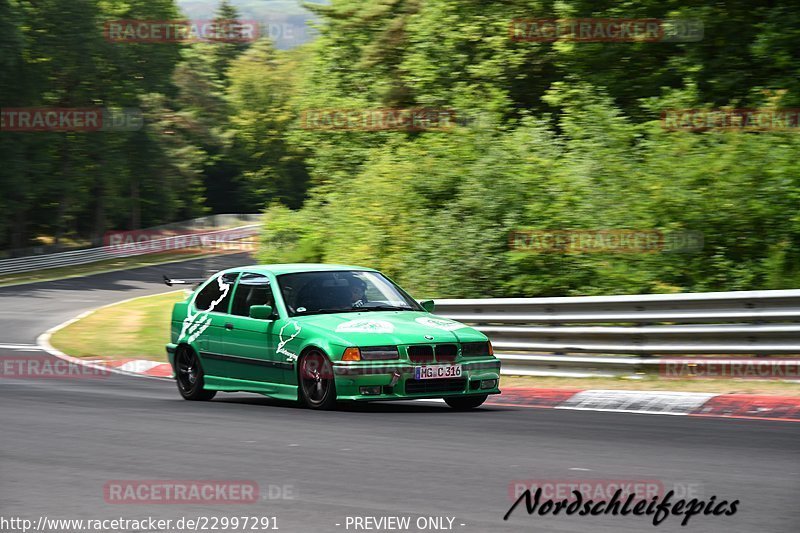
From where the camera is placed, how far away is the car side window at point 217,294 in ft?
41.1

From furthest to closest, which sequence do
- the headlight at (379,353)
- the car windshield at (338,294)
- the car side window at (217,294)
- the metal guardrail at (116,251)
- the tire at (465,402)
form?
the metal guardrail at (116,251), the car side window at (217,294), the car windshield at (338,294), the tire at (465,402), the headlight at (379,353)

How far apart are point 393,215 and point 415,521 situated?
13.8m

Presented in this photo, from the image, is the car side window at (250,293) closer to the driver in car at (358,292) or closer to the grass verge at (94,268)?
the driver in car at (358,292)

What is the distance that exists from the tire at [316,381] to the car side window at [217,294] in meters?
1.68

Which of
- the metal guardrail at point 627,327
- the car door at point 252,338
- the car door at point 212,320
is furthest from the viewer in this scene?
the car door at point 212,320

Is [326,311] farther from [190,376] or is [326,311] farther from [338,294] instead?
[190,376]

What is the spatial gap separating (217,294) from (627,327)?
454cm

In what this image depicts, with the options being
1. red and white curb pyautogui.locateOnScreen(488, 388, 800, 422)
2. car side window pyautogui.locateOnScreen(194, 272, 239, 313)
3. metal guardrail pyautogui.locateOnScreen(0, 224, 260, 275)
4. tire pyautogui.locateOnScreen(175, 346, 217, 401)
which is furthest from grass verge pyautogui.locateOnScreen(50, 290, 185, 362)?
metal guardrail pyautogui.locateOnScreen(0, 224, 260, 275)

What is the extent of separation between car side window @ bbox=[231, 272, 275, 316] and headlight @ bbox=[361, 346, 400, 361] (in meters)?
1.57

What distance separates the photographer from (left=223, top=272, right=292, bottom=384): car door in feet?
37.5

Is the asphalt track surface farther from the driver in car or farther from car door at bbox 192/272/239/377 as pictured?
the driver in car

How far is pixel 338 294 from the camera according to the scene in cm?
1173

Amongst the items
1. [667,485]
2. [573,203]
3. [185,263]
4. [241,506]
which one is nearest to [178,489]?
[241,506]

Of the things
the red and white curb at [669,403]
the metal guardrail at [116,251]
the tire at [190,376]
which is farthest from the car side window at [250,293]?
the metal guardrail at [116,251]
